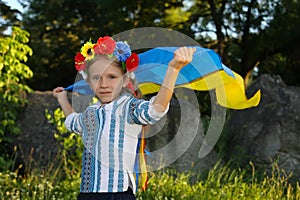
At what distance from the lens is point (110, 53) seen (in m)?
2.63

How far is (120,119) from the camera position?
2.62m

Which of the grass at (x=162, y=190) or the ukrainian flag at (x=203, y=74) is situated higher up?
the ukrainian flag at (x=203, y=74)

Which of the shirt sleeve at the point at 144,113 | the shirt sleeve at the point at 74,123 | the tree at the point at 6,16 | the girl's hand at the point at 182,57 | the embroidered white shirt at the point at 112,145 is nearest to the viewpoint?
the girl's hand at the point at 182,57

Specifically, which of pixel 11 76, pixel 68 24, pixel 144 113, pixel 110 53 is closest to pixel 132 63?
pixel 110 53

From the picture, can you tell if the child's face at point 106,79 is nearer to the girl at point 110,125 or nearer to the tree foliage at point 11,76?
the girl at point 110,125

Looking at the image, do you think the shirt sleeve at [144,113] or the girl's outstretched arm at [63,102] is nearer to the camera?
the shirt sleeve at [144,113]

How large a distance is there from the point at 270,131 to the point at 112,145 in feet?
11.6

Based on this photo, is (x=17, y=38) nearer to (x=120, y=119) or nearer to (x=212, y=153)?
(x=212, y=153)

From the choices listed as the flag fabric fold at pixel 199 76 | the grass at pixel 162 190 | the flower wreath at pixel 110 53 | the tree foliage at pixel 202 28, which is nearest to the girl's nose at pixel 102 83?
the flower wreath at pixel 110 53

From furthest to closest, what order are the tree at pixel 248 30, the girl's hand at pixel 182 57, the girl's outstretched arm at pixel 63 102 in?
1. the tree at pixel 248 30
2. the girl's outstretched arm at pixel 63 102
3. the girl's hand at pixel 182 57

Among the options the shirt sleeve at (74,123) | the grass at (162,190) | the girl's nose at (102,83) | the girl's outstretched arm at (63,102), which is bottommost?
the grass at (162,190)

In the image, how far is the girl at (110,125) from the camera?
8.52 ft

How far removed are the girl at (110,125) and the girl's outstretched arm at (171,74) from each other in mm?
155

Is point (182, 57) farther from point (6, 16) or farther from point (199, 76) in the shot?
point (6, 16)
